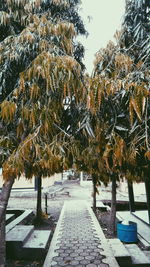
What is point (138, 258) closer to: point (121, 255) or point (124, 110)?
point (121, 255)

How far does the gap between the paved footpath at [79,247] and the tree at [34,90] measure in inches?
75.5

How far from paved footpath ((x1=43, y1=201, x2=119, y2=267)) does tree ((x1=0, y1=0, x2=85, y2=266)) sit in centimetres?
192

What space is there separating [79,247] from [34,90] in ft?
15.9

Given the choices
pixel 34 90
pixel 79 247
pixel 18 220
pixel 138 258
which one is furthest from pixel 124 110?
Result: pixel 18 220

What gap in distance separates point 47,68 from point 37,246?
4.47 m

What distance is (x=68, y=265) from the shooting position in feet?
15.8

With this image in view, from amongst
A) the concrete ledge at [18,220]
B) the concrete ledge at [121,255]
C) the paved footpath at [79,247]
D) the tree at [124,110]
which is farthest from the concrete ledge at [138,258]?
the concrete ledge at [18,220]

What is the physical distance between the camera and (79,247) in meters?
6.03

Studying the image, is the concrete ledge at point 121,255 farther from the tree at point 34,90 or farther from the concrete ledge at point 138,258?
the tree at point 34,90

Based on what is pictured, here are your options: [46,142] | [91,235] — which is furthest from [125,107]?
[91,235]

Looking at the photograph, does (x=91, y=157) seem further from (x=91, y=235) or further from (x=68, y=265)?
(x=91, y=235)

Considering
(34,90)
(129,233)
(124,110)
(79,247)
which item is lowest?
(79,247)

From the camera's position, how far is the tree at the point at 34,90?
8.30 feet

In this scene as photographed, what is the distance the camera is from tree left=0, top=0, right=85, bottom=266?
253cm
